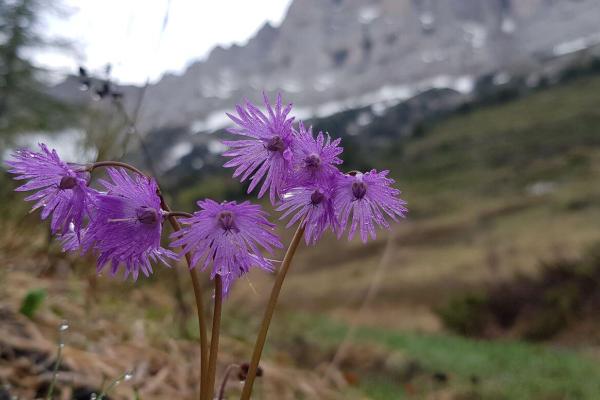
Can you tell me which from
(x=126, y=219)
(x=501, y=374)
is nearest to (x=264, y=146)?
(x=126, y=219)

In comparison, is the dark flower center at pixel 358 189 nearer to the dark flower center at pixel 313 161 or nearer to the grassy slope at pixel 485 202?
the dark flower center at pixel 313 161

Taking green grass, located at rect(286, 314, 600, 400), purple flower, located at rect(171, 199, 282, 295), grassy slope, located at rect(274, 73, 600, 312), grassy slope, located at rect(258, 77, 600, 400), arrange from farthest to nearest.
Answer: grassy slope, located at rect(274, 73, 600, 312) → grassy slope, located at rect(258, 77, 600, 400) → green grass, located at rect(286, 314, 600, 400) → purple flower, located at rect(171, 199, 282, 295)

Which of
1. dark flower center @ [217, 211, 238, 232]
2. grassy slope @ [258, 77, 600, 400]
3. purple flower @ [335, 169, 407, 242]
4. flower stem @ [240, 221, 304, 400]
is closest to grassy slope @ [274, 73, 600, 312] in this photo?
grassy slope @ [258, 77, 600, 400]

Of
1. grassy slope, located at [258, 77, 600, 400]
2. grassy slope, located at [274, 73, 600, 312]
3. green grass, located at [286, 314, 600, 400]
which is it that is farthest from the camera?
grassy slope, located at [274, 73, 600, 312]

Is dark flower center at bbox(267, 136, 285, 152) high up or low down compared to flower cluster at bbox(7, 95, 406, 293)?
up

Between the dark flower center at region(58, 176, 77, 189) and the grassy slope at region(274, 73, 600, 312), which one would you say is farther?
the grassy slope at region(274, 73, 600, 312)

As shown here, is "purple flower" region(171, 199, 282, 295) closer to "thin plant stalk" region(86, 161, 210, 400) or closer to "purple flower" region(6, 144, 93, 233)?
"thin plant stalk" region(86, 161, 210, 400)

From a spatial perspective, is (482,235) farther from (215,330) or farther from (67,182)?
(67,182)
